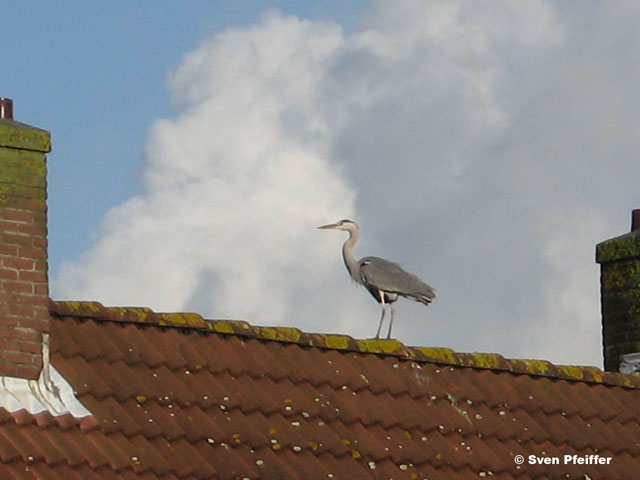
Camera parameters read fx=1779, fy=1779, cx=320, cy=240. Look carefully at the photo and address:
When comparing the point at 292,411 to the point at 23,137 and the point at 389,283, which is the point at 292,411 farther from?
the point at 389,283

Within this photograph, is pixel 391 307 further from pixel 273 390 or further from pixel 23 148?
pixel 23 148

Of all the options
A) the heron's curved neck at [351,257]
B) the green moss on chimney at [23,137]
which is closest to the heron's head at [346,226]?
the heron's curved neck at [351,257]

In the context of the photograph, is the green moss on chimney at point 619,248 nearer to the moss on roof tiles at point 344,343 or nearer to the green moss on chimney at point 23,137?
the moss on roof tiles at point 344,343

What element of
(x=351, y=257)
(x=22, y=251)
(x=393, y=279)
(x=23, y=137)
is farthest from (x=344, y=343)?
(x=351, y=257)

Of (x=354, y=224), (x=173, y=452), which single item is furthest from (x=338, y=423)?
(x=354, y=224)

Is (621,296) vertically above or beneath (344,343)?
above

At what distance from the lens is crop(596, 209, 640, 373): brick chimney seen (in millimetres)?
14773

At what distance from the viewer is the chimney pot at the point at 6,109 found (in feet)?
36.8

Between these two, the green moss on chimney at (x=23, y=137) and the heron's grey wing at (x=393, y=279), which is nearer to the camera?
the green moss on chimney at (x=23, y=137)

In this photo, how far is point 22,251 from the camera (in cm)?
1080

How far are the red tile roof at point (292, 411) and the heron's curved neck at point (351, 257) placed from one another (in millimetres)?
3140

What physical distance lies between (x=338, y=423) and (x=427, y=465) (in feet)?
2.13

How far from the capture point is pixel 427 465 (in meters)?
11.7

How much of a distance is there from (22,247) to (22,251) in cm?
3
